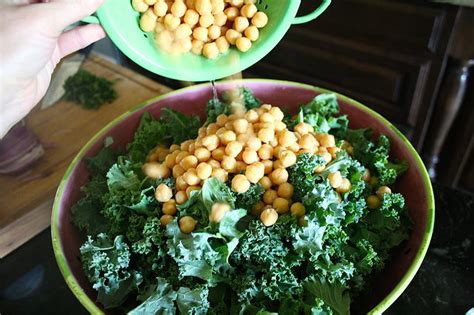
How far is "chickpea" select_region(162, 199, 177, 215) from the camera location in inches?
31.6

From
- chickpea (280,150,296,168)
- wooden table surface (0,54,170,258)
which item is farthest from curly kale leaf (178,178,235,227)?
wooden table surface (0,54,170,258)

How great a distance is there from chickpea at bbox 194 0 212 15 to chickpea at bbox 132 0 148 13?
10 cm

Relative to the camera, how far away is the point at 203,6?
87cm

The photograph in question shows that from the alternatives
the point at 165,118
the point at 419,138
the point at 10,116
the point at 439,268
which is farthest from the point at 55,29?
the point at 419,138

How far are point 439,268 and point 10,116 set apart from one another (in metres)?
0.92

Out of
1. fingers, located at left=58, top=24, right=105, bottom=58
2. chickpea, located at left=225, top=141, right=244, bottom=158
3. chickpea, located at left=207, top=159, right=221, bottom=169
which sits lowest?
chickpea, located at left=207, top=159, right=221, bottom=169

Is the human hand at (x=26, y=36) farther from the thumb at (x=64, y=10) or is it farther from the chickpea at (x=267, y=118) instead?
the chickpea at (x=267, y=118)

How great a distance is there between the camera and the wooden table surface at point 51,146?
1018 mm

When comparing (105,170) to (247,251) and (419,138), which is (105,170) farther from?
(419,138)

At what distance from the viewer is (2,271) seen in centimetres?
99

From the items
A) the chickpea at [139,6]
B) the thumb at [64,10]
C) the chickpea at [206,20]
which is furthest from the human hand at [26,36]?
the chickpea at [206,20]

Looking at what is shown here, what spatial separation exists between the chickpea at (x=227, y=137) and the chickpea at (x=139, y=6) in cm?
29

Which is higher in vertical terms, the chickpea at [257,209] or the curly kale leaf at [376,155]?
the curly kale leaf at [376,155]

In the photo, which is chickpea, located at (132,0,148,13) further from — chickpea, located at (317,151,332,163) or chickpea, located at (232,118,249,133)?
chickpea, located at (317,151,332,163)
